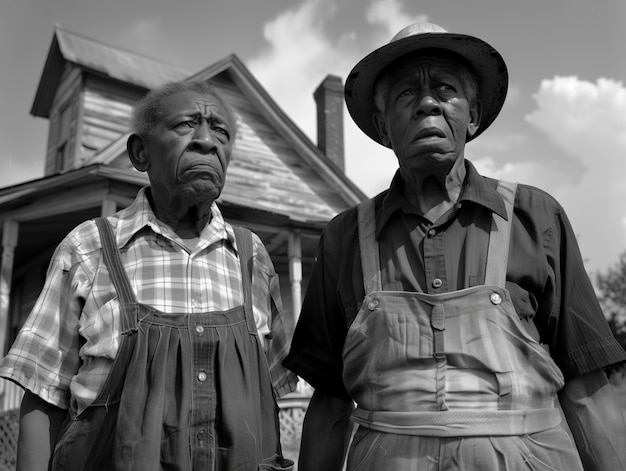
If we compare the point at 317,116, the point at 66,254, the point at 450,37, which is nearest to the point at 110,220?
the point at 66,254

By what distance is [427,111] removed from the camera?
196 cm

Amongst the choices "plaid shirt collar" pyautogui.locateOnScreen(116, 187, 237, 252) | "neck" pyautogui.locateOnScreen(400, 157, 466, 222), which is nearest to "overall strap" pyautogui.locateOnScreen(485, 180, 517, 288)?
"neck" pyautogui.locateOnScreen(400, 157, 466, 222)

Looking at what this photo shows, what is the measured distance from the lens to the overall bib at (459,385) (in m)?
1.68

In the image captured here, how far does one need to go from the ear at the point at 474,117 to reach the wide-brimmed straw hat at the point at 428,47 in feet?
0.11

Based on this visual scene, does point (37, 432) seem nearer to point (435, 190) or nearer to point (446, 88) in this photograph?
point (435, 190)

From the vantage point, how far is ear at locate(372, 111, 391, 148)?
2.29 m

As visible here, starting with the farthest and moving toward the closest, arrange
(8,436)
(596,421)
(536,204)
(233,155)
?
(233,155)
(8,436)
(536,204)
(596,421)

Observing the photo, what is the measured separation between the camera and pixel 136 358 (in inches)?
82.7

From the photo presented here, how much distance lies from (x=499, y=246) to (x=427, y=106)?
491 millimetres

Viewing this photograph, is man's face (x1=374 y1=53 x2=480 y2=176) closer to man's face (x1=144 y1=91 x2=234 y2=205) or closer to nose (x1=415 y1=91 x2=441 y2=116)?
nose (x1=415 y1=91 x2=441 y2=116)

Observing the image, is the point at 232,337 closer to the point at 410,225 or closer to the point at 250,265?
the point at 250,265

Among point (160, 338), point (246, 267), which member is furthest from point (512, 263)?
point (160, 338)

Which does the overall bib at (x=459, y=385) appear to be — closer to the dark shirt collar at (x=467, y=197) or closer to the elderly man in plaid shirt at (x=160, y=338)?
the dark shirt collar at (x=467, y=197)

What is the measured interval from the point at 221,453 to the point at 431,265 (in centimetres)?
95
